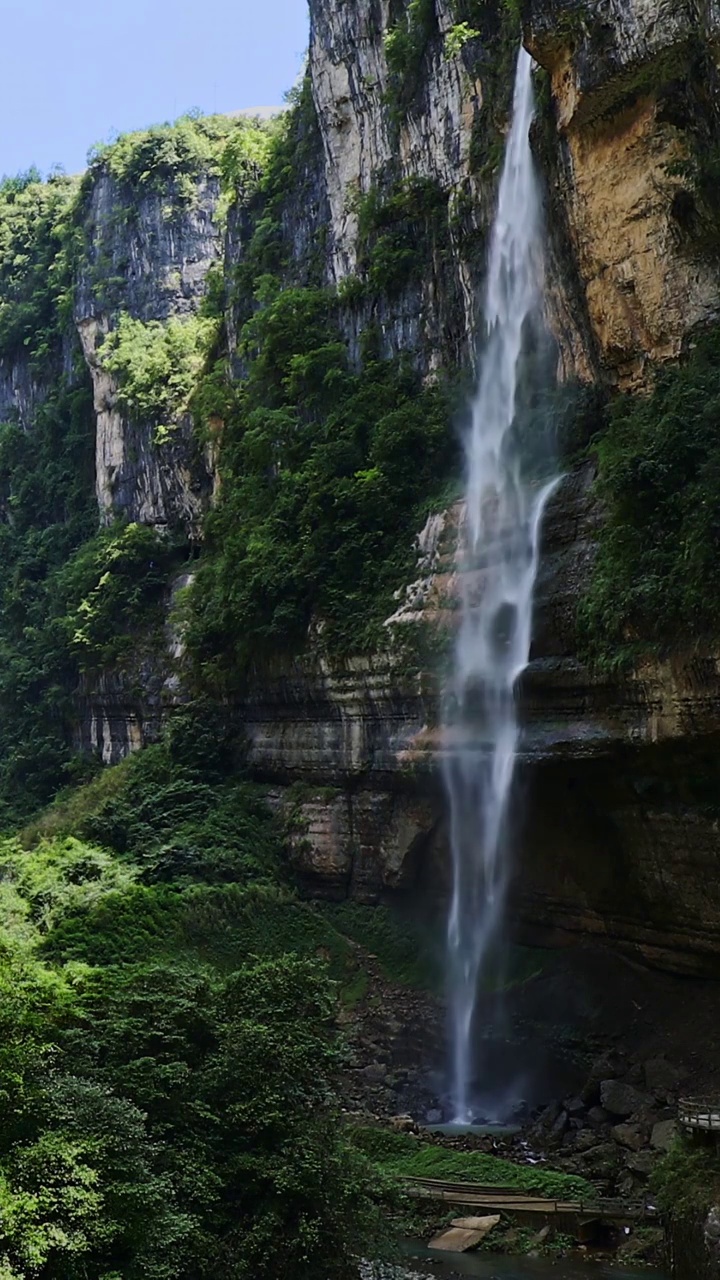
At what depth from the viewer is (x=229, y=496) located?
33.2 metres

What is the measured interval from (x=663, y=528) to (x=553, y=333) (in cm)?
699

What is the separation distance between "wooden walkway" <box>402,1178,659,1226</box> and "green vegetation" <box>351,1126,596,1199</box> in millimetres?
166

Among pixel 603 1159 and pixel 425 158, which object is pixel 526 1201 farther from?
pixel 425 158

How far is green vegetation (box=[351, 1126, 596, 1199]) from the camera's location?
15.4 m

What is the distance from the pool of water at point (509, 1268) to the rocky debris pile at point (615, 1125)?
1.58 metres

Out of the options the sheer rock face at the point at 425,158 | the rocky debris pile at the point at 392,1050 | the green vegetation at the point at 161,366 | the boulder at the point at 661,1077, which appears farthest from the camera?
the green vegetation at the point at 161,366

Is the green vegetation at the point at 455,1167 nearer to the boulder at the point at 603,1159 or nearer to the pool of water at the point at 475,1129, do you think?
the boulder at the point at 603,1159

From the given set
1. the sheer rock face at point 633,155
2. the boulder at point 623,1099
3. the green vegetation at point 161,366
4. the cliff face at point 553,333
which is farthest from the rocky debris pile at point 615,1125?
the green vegetation at point 161,366

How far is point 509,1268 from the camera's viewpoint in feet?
45.7

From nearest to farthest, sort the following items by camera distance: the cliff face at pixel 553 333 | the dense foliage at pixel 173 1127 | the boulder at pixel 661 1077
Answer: the dense foliage at pixel 173 1127
the boulder at pixel 661 1077
the cliff face at pixel 553 333

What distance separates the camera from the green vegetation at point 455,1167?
50.7ft

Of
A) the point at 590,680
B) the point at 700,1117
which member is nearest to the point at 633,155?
the point at 590,680

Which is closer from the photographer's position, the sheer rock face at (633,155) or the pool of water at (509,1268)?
the pool of water at (509,1268)

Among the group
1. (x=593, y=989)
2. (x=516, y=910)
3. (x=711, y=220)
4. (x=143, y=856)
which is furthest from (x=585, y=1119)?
(x=711, y=220)
